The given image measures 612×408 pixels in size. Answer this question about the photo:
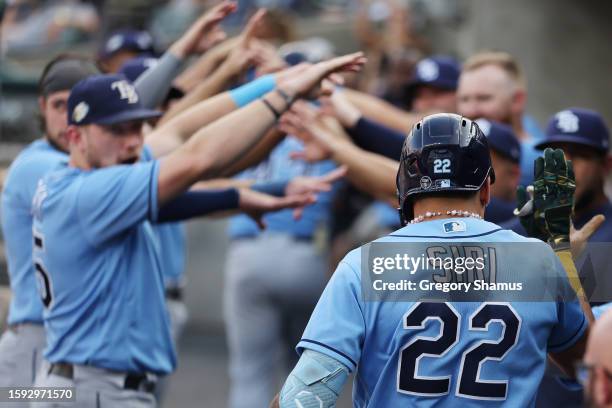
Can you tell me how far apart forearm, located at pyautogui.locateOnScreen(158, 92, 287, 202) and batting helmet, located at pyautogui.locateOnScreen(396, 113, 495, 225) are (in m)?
1.14

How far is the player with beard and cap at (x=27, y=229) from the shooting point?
5.48 metres

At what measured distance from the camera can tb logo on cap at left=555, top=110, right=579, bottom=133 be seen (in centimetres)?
531

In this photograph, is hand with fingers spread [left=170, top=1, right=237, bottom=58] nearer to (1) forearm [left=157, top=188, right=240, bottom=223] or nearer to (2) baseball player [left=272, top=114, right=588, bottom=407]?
(1) forearm [left=157, top=188, right=240, bottom=223]

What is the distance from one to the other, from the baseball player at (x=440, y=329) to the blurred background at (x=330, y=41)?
5.19 meters

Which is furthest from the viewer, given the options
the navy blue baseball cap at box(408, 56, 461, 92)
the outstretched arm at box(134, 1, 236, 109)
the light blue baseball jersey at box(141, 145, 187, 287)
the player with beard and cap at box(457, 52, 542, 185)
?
the navy blue baseball cap at box(408, 56, 461, 92)

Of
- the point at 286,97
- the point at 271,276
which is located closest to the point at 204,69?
the point at 286,97

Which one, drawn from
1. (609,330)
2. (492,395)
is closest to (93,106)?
(492,395)

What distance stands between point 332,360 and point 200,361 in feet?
25.0

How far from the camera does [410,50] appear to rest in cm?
1113

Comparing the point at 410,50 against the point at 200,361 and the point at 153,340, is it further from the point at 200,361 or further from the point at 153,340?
the point at 153,340

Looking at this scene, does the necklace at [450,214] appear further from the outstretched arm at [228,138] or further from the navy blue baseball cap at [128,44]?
the navy blue baseball cap at [128,44]

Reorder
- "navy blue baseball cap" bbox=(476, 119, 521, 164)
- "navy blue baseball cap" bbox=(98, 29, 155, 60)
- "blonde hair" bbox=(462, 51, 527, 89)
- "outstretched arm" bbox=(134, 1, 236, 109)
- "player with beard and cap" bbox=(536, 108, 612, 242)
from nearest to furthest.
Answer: "player with beard and cap" bbox=(536, 108, 612, 242) → "navy blue baseball cap" bbox=(476, 119, 521, 164) → "outstretched arm" bbox=(134, 1, 236, 109) → "blonde hair" bbox=(462, 51, 527, 89) → "navy blue baseball cap" bbox=(98, 29, 155, 60)

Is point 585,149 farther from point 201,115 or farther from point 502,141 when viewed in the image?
point 201,115

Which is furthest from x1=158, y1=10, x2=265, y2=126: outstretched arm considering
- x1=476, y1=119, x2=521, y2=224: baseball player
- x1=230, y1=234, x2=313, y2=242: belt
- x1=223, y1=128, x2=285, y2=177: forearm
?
x1=230, y1=234, x2=313, y2=242: belt
